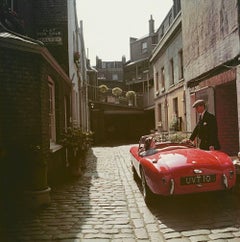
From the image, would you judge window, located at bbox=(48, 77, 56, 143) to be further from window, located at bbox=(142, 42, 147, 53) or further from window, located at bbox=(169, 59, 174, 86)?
window, located at bbox=(142, 42, 147, 53)

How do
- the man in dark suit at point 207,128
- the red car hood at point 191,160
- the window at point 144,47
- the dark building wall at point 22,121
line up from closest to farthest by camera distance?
the red car hood at point 191,160 → the dark building wall at point 22,121 → the man in dark suit at point 207,128 → the window at point 144,47

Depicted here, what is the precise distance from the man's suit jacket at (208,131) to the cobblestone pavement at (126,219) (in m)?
1.32

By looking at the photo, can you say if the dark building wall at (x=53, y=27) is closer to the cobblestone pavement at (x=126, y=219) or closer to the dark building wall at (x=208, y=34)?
the dark building wall at (x=208, y=34)

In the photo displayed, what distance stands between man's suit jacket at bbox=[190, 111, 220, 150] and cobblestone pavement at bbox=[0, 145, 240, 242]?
52.0 inches

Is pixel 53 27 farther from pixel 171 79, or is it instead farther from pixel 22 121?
pixel 171 79

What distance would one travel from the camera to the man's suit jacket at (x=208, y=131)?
724cm

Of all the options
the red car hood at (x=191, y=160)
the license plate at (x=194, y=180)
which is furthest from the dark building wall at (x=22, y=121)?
the license plate at (x=194, y=180)

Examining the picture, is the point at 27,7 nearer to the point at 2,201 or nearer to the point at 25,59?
the point at 25,59

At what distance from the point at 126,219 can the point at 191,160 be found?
1.48 meters

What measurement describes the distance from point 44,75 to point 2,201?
2.88 meters

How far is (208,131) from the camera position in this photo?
732 centimetres

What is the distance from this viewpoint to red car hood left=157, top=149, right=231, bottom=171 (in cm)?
538

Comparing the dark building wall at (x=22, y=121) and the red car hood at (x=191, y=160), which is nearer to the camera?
the red car hood at (x=191, y=160)

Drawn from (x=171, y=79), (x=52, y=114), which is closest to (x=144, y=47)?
(x=171, y=79)
